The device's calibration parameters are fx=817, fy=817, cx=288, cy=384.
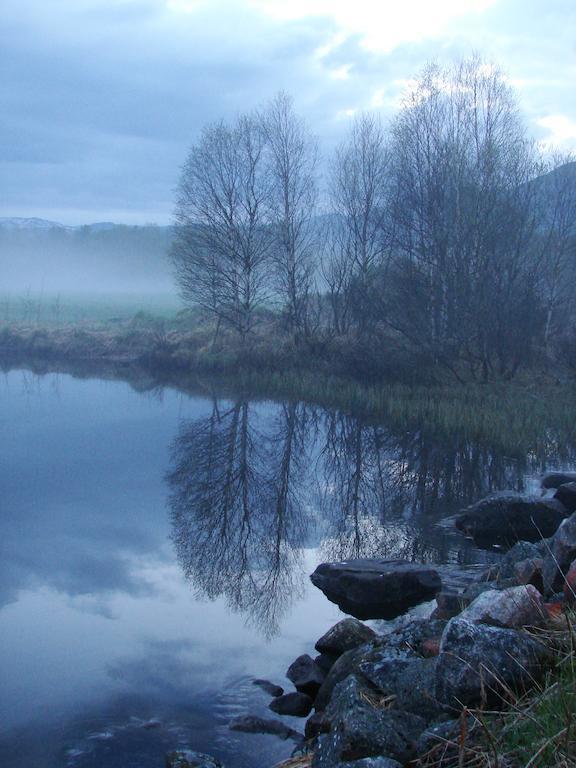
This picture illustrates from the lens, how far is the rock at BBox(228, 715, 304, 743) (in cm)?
664

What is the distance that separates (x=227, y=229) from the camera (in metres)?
29.8

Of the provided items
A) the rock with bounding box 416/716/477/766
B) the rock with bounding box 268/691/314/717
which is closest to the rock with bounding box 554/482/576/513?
the rock with bounding box 268/691/314/717

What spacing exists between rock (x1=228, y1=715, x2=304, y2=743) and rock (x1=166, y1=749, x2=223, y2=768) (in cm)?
67

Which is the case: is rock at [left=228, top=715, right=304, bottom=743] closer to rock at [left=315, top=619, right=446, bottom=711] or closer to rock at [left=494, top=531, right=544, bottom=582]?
rock at [left=315, top=619, right=446, bottom=711]

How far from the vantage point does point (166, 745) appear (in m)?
6.47

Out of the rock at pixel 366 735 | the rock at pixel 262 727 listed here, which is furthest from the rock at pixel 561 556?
the rock at pixel 262 727

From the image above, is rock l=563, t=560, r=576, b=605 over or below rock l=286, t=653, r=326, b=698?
over

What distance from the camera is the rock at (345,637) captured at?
25.8 ft

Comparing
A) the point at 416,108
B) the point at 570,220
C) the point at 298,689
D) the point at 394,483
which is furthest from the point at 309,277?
the point at 298,689

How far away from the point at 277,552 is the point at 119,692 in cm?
408

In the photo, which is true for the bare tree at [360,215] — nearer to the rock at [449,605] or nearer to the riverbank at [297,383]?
the riverbank at [297,383]

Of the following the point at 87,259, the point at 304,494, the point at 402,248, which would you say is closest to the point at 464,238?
the point at 402,248

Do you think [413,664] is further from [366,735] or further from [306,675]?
[306,675]

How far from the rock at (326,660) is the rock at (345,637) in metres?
0.05
